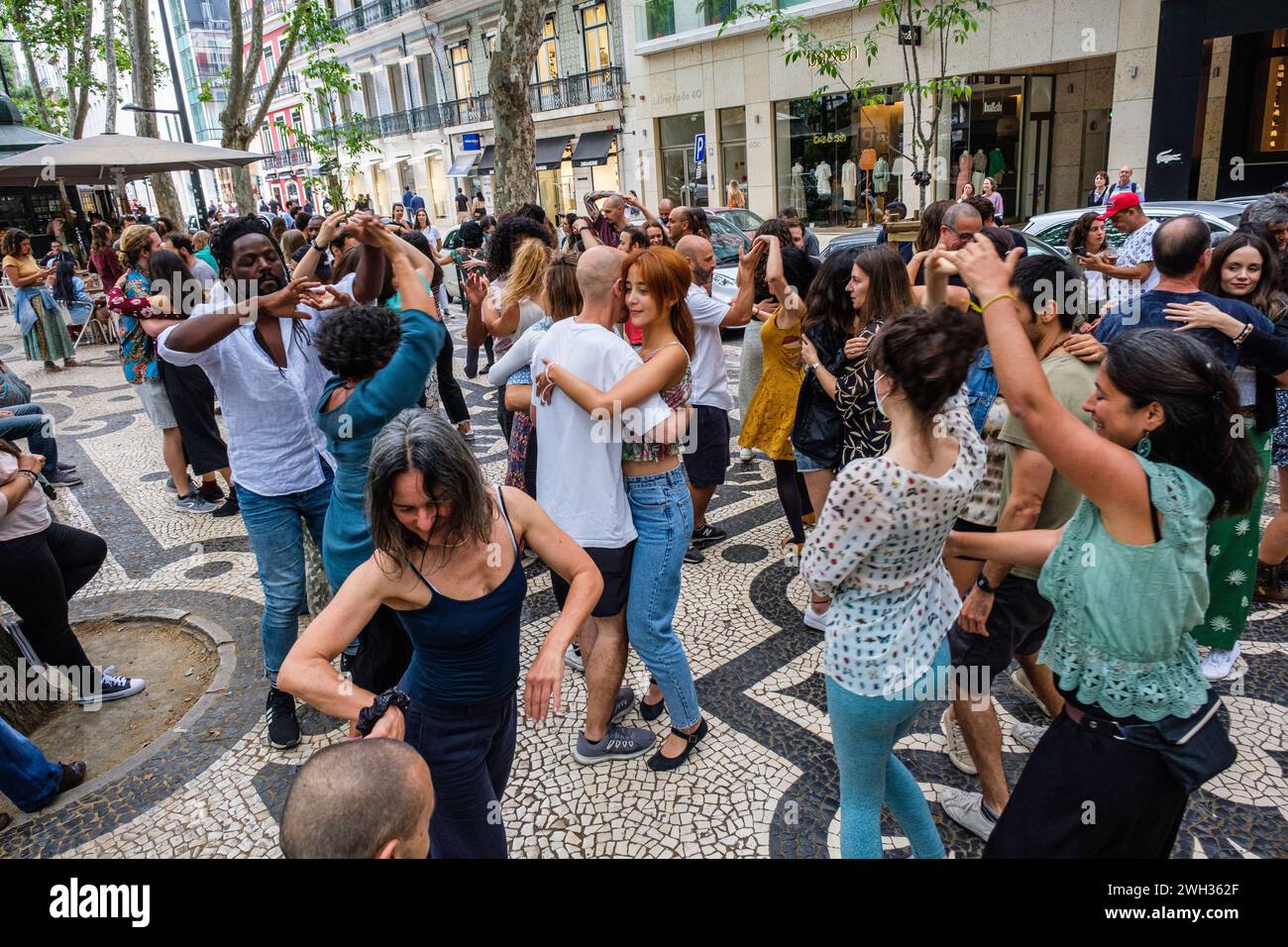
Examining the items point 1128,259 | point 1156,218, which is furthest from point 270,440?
point 1156,218

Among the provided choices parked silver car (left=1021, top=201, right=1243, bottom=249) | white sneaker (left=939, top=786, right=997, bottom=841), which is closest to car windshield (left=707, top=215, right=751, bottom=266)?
parked silver car (left=1021, top=201, right=1243, bottom=249)

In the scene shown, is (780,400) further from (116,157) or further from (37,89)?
(37,89)

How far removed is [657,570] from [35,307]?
12388 mm

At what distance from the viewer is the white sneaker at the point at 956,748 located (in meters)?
2.91

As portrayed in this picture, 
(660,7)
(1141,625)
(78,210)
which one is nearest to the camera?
(1141,625)

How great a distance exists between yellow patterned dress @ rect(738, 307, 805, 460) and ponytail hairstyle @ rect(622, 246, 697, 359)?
1.23m

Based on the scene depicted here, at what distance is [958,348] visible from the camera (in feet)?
6.37

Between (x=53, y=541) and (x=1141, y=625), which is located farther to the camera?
(x=53, y=541)

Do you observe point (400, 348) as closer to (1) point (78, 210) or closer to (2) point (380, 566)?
(2) point (380, 566)

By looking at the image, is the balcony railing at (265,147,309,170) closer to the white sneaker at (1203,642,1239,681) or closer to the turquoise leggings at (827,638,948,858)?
the white sneaker at (1203,642,1239,681)

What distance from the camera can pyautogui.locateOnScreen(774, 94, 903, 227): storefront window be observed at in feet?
62.3

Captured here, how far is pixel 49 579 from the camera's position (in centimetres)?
344

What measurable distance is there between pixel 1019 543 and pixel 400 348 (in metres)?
2.04
